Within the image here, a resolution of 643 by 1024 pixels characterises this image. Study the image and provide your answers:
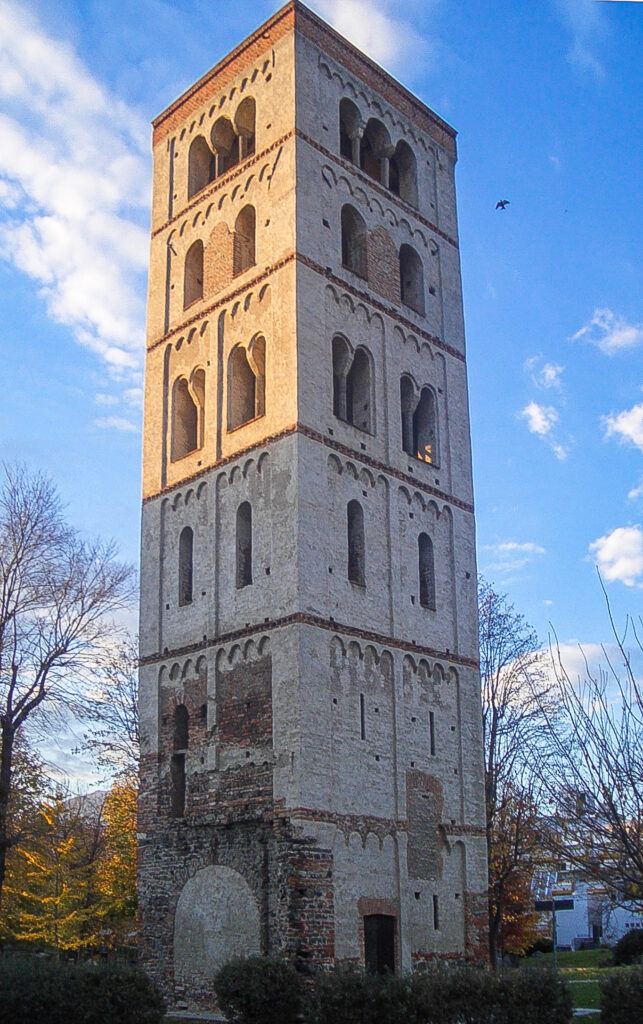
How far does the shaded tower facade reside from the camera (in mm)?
21375

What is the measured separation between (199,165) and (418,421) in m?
9.34

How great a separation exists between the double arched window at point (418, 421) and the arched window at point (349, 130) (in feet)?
19.9

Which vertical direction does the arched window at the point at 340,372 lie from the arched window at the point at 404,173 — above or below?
below

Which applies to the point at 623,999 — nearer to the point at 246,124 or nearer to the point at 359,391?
the point at 359,391

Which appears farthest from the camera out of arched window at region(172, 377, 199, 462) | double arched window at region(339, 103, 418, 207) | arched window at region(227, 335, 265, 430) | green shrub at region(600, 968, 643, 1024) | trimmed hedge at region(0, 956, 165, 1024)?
double arched window at region(339, 103, 418, 207)

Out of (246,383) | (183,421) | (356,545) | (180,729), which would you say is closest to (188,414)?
(183,421)

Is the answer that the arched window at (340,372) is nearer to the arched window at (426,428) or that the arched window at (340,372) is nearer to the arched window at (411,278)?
the arched window at (426,428)

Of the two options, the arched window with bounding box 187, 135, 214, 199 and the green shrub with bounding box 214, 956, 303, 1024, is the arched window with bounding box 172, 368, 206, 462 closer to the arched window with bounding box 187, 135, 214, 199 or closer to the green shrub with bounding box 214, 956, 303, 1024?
the arched window with bounding box 187, 135, 214, 199

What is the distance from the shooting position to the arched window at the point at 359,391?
25484mm

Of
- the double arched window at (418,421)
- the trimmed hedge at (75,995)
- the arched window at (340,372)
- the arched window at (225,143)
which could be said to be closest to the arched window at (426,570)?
the double arched window at (418,421)

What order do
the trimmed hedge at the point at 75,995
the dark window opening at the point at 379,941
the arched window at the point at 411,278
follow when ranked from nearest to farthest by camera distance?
the trimmed hedge at the point at 75,995 < the dark window opening at the point at 379,941 < the arched window at the point at 411,278

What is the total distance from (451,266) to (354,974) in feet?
63.7

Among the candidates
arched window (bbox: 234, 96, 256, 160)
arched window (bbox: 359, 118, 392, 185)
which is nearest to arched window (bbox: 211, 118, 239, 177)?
arched window (bbox: 234, 96, 256, 160)

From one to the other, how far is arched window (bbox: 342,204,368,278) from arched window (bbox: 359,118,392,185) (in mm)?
2226
